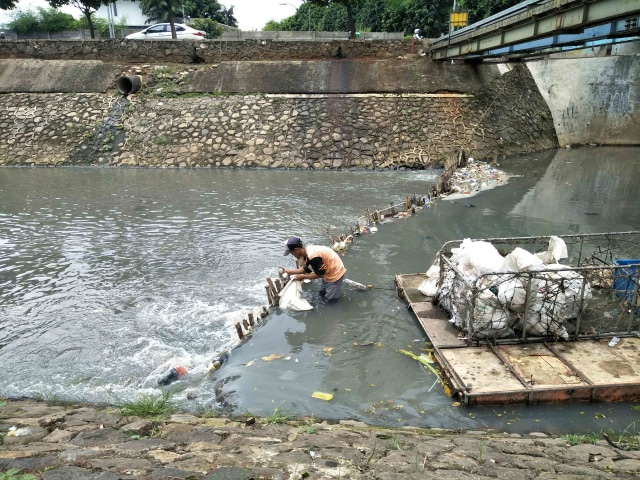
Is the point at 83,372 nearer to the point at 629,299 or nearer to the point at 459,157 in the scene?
the point at 629,299

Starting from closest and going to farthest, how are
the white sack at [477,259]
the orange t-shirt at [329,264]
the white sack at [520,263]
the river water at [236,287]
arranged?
the river water at [236,287]
the white sack at [520,263]
the white sack at [477,259]
the orange t-shirt at [329,264]

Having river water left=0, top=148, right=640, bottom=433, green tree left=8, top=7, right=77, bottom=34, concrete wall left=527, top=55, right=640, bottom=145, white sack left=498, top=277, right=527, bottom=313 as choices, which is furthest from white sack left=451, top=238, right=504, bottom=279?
green tree left=8, top=7, right=77, bottom=34

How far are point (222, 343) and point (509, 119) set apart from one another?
1628 centimetres

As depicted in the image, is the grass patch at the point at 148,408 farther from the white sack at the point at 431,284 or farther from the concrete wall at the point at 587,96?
the concrete wall at the point at 587,96

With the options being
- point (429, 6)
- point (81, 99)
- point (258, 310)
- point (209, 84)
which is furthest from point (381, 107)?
point (429, 6)

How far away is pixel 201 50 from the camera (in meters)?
20.4

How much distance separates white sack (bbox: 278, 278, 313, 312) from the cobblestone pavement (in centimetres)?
232

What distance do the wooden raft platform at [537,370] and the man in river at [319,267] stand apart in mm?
1465

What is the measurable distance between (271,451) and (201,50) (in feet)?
66.3

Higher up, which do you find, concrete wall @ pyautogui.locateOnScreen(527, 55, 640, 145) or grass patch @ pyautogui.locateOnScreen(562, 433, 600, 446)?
concrete wall @ pyautogui.locateOnScreen(527, 55, 640, 145)

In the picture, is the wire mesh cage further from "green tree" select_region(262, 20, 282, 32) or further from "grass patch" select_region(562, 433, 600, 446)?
"green tree" select_region(262, 20, 282, 32)

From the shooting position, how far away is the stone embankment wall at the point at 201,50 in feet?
66.2

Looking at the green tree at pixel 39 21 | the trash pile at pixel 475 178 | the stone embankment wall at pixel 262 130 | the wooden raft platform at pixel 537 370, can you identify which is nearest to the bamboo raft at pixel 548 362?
the wooden raft platform at pixel 537 370

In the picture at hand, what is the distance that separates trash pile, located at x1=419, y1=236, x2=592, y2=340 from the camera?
4871mm
